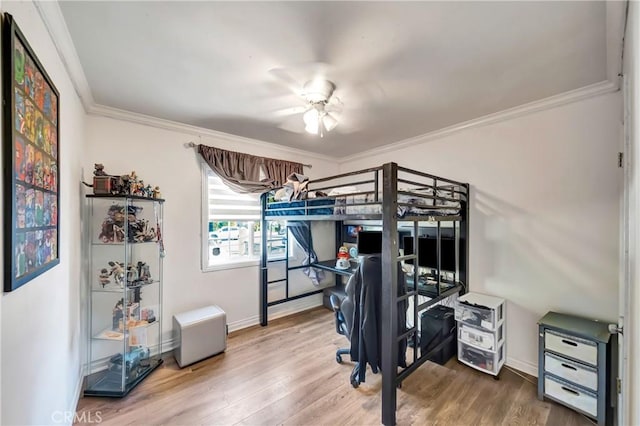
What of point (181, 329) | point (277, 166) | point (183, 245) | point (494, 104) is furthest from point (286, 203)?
point (494, 104)

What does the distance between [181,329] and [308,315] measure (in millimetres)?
1782

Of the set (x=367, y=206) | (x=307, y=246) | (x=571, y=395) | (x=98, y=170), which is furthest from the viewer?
(x=307, y=246)

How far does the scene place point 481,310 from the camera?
2.29m

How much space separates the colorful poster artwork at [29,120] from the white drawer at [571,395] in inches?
138

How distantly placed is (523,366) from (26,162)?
12.3ft

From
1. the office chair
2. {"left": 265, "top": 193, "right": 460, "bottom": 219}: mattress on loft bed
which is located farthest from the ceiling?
the office chair

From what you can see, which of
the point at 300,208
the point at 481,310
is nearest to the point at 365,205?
the point at 300,208

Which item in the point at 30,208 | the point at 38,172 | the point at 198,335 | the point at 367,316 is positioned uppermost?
the point at 38,172

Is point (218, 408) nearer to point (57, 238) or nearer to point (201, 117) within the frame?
point (57, 238)

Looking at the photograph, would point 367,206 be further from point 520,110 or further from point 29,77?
point 29,77

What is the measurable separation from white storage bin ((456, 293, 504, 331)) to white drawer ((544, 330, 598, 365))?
14.2 inches

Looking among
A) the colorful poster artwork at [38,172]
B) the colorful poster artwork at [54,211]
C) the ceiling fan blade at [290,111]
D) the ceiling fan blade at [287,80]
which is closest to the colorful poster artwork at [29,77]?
the colorful poster artwork at [38,172]

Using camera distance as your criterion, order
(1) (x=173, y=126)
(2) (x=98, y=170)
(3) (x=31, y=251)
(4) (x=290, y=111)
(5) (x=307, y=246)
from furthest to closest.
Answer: (5) (x=307, y=246)
(1) (x=173, y=126)
(4) (x=290, y=111)
(2) (x=98, y=170)
(3) (x=31, y=251)

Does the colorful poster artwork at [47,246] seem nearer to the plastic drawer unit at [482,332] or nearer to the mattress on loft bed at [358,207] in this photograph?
the mattress on loft bed at [358,207]
